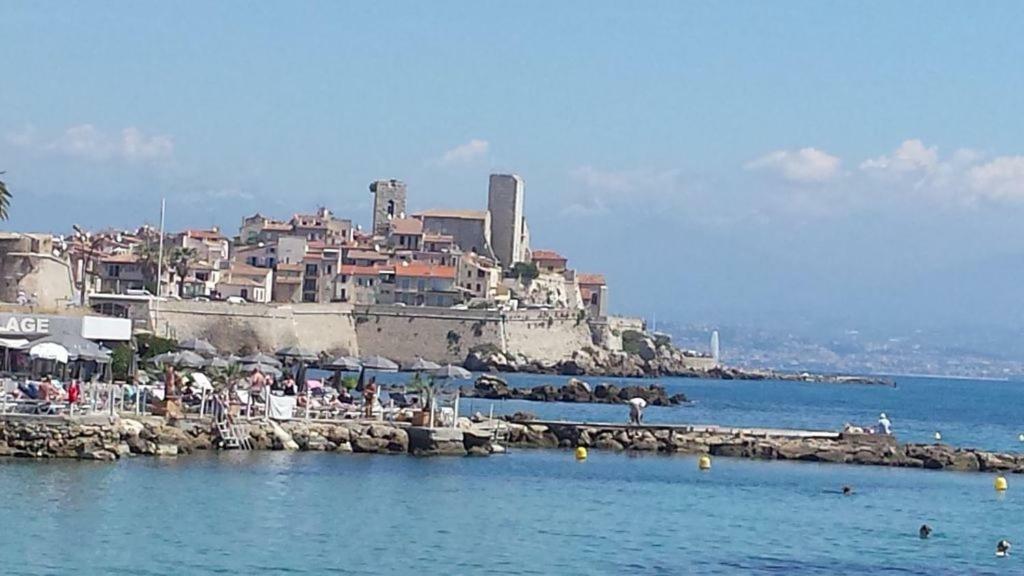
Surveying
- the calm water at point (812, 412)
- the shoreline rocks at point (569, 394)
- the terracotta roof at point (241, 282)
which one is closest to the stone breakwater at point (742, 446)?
the calm water at point (812, 412)

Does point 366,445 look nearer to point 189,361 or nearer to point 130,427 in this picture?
point 130,427

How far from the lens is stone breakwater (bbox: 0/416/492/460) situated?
108 feet

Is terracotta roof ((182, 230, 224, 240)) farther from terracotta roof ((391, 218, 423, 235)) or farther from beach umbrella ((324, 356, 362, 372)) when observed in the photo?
beach umbrella ((324, 356, 362, 372))

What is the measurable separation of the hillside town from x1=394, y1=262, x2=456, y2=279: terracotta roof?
9 centimetres

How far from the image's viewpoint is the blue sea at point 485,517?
24938 mm

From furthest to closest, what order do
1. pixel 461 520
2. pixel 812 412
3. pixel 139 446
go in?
pixel 812 412 < pixel 139 446 < pixel 461 520

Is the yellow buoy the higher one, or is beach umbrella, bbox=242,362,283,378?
beach umbrella, bbox=242,362,283,378

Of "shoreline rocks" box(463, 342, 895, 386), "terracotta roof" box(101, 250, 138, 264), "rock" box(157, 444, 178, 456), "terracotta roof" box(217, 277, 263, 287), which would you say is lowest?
"rock" box(157, 444, 178, 456)

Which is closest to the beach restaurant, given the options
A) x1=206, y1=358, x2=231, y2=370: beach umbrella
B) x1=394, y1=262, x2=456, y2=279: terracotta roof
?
x1=206, y1=358, x2=231, y2=370: beach umbrella

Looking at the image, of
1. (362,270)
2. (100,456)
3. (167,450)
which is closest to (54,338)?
(167,450)

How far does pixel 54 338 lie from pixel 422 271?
80192 mm

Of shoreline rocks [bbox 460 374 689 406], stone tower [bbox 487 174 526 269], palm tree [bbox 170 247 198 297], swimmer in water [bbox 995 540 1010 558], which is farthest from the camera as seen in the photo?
stone tower [bbox 487 174 526 269]

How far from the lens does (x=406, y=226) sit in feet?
441

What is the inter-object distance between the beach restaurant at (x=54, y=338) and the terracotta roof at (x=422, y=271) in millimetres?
72724
